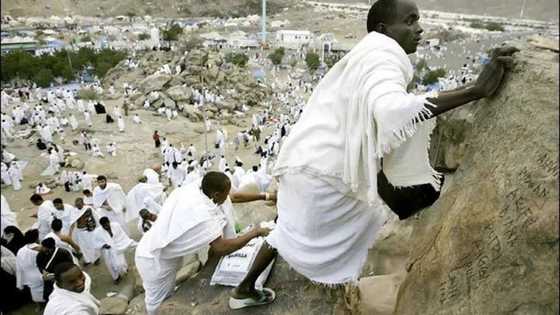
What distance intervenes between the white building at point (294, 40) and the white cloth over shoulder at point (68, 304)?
49921mm

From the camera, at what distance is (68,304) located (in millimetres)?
2982

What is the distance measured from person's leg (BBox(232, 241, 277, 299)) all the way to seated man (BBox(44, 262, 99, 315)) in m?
1.26

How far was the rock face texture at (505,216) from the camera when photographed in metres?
1.44

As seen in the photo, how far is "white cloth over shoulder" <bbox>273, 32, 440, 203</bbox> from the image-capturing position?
62.4 inches

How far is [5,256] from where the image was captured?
15.1 ft

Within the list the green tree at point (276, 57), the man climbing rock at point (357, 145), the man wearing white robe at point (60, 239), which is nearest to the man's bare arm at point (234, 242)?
the man climbing rock at point (357, 145)

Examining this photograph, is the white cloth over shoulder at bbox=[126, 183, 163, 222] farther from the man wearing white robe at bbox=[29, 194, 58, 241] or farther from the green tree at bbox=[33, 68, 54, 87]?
the green tree at bbox=[33, 68, 54, 87]

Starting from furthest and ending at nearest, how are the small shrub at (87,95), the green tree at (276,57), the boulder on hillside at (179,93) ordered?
the green tree at (276,57) < the small shrub at (87,95) < the boulder on hillside at (179,93)

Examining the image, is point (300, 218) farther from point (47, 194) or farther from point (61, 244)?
point (47, 194)

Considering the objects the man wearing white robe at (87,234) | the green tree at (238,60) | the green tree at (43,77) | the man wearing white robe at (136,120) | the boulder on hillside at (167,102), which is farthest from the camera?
the green tree at (238,60)

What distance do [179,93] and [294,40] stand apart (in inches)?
1177

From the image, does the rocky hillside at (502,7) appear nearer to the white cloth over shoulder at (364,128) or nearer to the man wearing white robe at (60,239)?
the white cloth over shoulder at (364,128)

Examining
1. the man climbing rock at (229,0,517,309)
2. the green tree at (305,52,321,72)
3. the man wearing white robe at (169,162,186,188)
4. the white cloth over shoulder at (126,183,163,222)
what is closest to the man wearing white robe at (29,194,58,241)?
the white cloth over shoulder at (126,183,163,222)

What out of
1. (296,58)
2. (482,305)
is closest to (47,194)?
(482,305)
